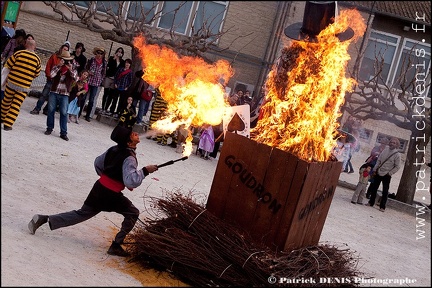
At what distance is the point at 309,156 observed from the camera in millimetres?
6730

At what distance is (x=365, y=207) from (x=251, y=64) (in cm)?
1239

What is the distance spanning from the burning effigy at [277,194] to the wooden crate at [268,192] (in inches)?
0.4

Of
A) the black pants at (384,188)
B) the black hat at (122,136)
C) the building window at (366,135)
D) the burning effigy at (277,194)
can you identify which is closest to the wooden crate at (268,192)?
the burning effigy at (277,194)

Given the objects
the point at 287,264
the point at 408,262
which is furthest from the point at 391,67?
the point at 287,264

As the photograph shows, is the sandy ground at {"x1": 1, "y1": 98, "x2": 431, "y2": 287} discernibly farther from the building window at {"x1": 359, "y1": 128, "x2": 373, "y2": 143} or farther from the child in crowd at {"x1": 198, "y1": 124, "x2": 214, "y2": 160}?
the building window at {"x1": 359, "y1": 128, "x2": 373, "y2": 143}

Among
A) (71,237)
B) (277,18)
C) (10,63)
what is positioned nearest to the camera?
(71,237)

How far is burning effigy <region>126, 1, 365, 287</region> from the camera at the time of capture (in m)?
6.15

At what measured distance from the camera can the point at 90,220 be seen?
7586 mm

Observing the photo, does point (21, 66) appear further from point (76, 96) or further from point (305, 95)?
point (305, 95)

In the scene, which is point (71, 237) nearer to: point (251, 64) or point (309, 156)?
point (309, 156)

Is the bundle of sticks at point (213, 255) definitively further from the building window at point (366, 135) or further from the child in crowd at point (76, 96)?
the building window at point (366, 135)

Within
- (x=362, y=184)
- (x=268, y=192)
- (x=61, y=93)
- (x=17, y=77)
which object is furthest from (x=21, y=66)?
(x=362, y=184)

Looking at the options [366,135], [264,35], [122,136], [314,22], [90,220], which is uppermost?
[264,35]

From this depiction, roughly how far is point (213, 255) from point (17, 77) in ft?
20.7
